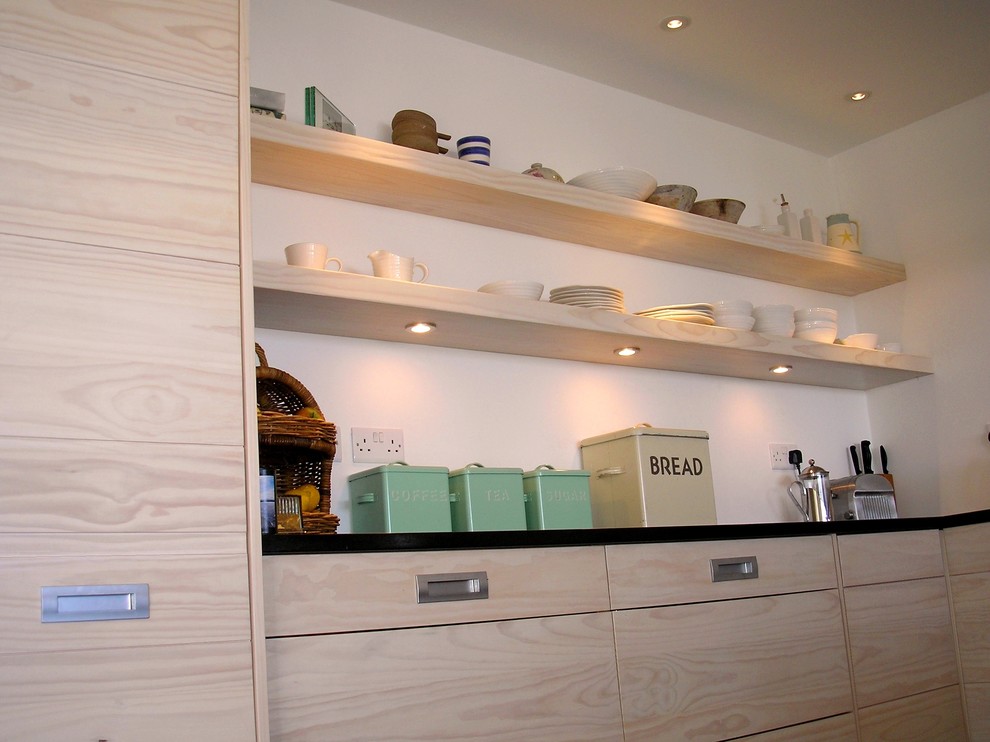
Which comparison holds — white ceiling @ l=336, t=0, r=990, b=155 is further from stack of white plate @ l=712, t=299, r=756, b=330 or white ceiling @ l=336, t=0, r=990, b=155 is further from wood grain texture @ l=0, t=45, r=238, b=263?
wood grain texture @ l=0, t=45, r=238, b=263

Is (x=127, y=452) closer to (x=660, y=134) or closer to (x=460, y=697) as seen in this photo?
(x=460, y=697)

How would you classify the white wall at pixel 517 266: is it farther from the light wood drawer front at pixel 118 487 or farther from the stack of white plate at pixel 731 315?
the light wood drawer front at pixel 118 487

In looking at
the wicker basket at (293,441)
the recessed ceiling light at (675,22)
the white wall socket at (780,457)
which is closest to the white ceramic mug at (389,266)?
the wicker basket at (293,441)

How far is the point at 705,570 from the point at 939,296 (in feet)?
6.70

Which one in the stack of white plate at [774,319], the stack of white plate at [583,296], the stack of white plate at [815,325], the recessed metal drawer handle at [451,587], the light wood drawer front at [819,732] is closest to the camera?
the recessed metal drawer handle at [451,587]

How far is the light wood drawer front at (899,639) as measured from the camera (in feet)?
8.94

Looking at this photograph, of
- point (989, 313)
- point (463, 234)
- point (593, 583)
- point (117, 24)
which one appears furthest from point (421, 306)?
point (989, 313)

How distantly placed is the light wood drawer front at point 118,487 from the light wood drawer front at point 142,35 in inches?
27.2

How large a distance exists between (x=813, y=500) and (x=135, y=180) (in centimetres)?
249

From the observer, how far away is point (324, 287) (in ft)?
Answer: 7.57

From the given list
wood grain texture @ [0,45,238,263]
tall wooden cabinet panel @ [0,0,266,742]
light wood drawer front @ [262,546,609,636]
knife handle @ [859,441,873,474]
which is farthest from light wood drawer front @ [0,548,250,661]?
knife handle @ [859,441,873,474]

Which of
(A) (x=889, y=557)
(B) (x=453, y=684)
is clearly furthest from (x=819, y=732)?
(B) (x=453, y=684)

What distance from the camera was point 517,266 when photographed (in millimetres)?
3068

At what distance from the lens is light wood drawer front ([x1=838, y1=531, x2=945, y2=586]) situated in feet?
9.12
